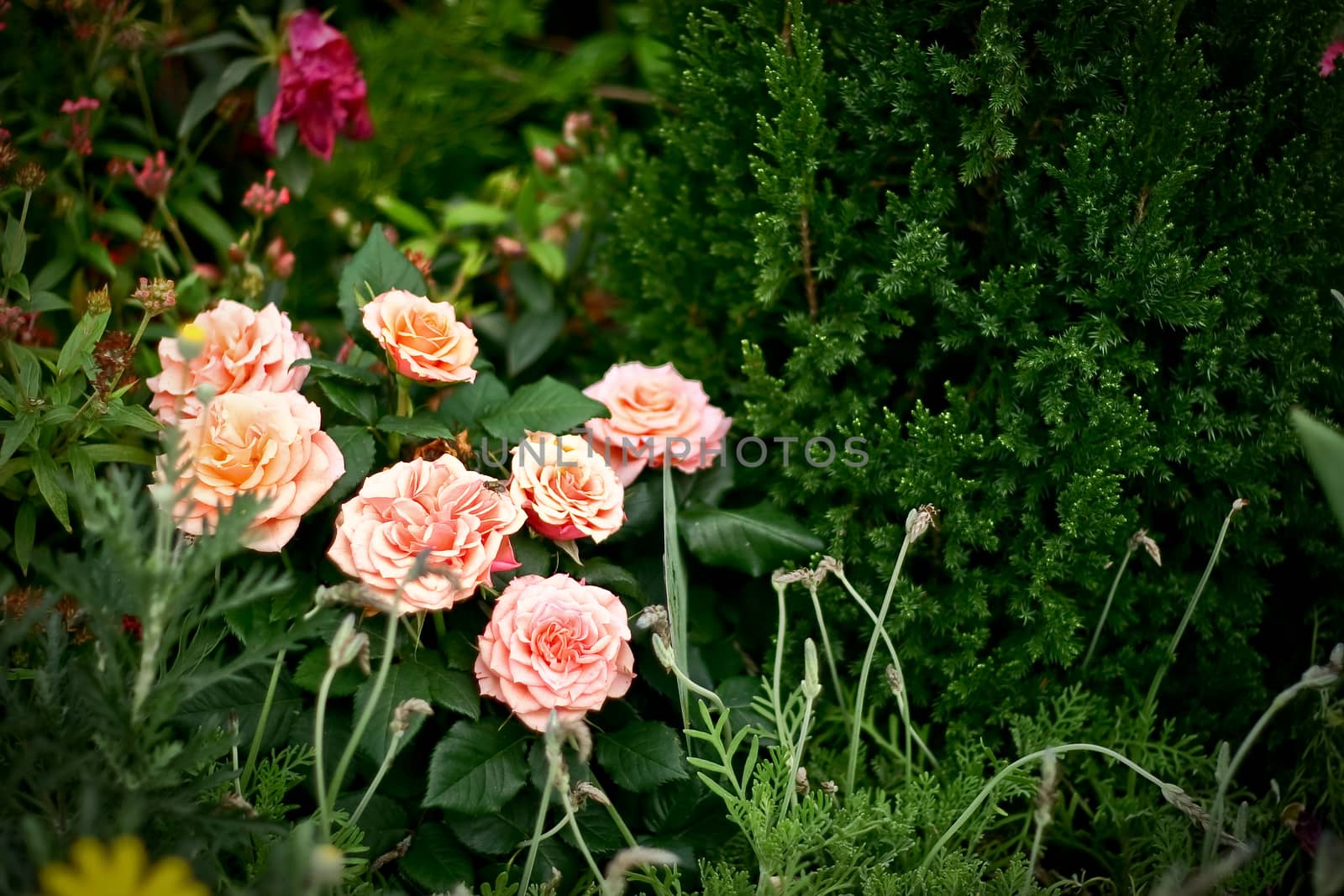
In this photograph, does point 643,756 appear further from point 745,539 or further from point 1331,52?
point 1331,52

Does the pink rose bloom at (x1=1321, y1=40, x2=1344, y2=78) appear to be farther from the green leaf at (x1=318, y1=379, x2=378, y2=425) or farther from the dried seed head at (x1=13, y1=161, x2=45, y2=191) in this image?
the dried seed head at (x1=13, y1=161, x2=45, y2=191)

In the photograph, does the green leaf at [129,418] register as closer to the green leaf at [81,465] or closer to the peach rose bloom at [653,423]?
the green leaf at [81,465]

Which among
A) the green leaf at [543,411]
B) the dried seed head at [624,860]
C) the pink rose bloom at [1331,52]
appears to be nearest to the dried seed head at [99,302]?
the green leaf at [543,411]

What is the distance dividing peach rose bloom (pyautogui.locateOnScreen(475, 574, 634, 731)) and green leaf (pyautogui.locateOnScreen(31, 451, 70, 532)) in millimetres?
535

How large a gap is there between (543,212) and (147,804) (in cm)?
131

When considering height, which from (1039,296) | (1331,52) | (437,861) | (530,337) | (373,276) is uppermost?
(1331,52)

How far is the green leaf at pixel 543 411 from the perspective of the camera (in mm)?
1315

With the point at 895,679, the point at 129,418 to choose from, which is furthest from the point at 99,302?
the point at 895,679

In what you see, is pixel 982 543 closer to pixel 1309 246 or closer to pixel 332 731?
pixel 1309 246

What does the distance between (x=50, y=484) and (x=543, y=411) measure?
614 millimetres

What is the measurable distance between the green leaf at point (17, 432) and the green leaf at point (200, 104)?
2.17 feet

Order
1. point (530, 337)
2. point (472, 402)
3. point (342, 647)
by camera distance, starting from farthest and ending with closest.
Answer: point (530, 337)
point (472, 402)
point (342, 647)

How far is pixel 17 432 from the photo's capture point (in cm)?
113

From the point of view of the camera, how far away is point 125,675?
3.40 ft
